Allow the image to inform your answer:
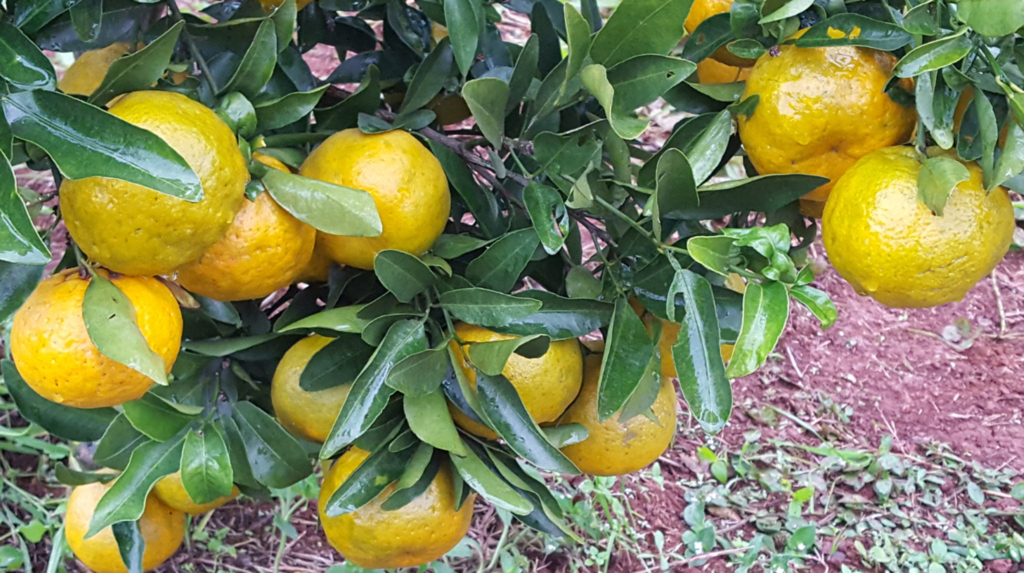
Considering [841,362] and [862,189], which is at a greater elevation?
[862,189]

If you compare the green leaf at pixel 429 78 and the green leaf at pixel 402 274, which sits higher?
the green leaf at pixel 429 78

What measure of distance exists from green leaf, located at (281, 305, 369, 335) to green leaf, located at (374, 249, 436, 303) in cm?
5

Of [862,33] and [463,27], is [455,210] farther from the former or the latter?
[862,33]

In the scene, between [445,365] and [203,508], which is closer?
[445,365]

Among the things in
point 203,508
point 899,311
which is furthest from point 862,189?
point 899,311

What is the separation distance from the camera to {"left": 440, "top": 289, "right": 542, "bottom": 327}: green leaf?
0.71 metres

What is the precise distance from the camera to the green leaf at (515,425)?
747 mm

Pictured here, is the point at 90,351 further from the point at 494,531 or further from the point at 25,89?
the point at 494,531

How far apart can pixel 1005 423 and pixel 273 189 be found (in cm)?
193

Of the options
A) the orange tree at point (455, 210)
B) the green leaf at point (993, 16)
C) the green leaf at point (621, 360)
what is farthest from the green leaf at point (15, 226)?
the green leaf at point (993, 16)

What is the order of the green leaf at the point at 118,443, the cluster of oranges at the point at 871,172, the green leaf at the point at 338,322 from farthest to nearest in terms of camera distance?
the green leaf at the point at 118,443
the green leaf at the point at 338,322
the cluster of oranges at the point at 871,172

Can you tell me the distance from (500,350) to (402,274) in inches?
4.9

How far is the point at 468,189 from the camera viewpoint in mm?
833

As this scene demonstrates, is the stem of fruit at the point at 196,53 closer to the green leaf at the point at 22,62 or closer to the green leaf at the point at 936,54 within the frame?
the green leaf at the point at 22,62
